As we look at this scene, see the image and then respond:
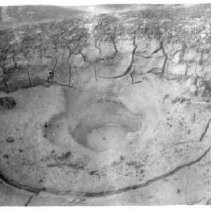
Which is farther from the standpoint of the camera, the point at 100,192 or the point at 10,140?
the point at 10,140

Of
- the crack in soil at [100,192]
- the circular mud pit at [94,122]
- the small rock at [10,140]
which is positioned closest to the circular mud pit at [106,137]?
the circular mud pit at [94,122]

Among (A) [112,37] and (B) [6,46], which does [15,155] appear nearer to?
(B) [6,46]

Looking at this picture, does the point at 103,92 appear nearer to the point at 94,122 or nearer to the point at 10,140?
the point at 94,122

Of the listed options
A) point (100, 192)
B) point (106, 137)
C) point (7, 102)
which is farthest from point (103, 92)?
point (100, 192)

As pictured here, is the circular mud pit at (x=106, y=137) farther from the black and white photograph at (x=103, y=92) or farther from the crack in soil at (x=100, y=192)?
the crack in soil at (x=100, y=192)

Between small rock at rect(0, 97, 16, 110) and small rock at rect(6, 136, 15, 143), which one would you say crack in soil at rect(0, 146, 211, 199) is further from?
small rock at rect(0, 97, 16, 110)

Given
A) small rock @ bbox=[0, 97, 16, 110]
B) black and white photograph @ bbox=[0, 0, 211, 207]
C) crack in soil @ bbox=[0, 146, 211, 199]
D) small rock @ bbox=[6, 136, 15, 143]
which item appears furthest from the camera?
small rock @ bbox=[0, 97, 16, 110]

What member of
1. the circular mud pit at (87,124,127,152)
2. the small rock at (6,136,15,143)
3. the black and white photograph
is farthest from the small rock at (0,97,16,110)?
the circular mud pit at (87,124,127,152)

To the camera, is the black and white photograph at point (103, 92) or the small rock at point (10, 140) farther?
the small rock at point (10, 140)

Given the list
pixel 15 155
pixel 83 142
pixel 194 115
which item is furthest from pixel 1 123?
pixel 194 115
